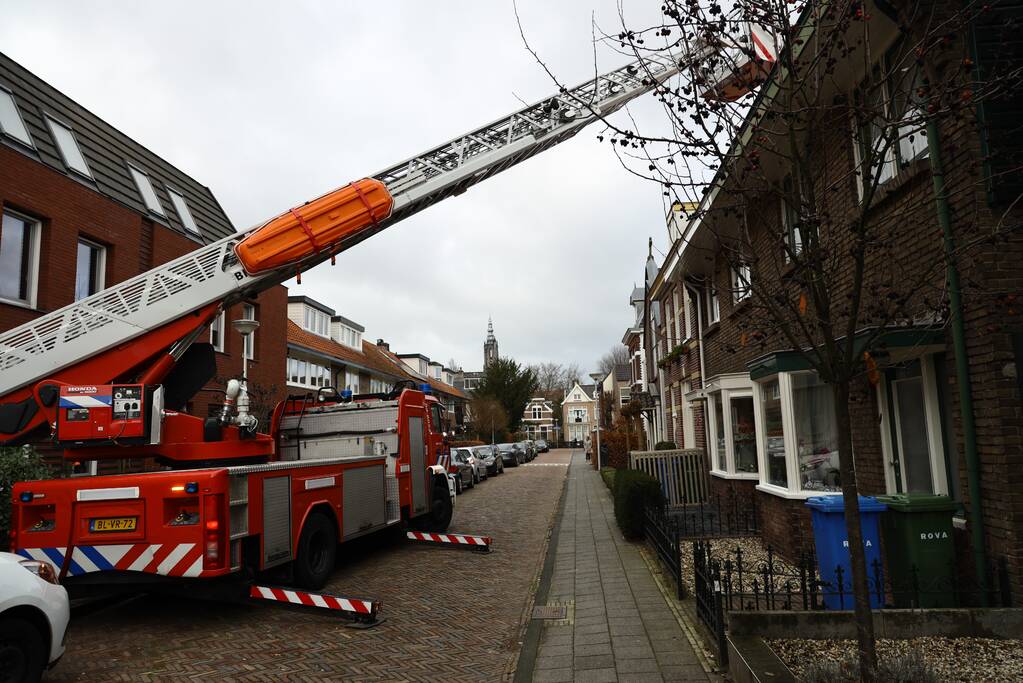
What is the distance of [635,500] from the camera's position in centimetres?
1105

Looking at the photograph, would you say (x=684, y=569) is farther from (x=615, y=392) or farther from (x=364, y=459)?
(x=615, y=392)

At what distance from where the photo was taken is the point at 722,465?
1337 centimetres

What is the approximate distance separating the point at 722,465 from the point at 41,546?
1082 cm

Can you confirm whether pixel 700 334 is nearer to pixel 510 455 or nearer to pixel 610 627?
pixel 610 627

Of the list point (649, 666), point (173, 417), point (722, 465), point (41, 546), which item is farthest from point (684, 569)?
point (41, 546)

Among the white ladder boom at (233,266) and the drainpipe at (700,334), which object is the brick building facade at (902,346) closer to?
the white ladder boom at (233,266)

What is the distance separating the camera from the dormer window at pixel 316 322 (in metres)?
35.6

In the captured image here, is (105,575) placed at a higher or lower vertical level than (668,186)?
lower

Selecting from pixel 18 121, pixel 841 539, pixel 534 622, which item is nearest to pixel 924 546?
pixel 841 539

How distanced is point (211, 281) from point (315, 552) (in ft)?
11.3

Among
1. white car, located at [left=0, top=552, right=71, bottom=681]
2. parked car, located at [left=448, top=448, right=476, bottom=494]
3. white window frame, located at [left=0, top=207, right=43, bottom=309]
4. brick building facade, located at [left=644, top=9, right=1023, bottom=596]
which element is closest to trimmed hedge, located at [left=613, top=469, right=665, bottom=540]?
brick building facade, located at [left=644, top=9, right=1023, bottom=596]

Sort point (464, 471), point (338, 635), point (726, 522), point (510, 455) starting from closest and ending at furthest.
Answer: point (338, 635) < point (726, 522) < point (464, 471) < point (510, 455)

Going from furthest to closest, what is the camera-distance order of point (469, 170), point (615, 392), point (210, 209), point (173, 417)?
point (615, 392) < point (210, 209) < point (469, 170) < point (173, 417)

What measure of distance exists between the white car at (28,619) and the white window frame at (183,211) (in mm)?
14203
